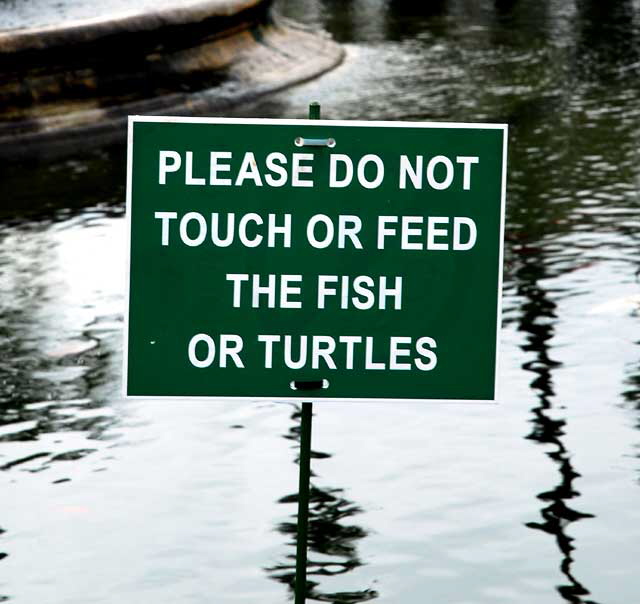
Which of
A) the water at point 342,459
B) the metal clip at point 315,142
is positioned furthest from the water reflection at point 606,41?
the metal clip at point 315,142

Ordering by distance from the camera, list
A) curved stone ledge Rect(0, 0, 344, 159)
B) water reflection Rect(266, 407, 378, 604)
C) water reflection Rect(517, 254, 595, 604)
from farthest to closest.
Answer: curved stone ledge Rect(0, 0, 344, 159) < water reflection Rect(517, 254, 595, 604) < water reflection Rect(266, 407, 378, 604)

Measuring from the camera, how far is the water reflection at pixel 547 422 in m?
5.21

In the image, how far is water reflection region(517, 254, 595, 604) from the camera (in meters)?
5.21

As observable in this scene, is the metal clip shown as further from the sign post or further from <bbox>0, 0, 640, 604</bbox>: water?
<bbox>0, 0, 640, 604</bbox>: water

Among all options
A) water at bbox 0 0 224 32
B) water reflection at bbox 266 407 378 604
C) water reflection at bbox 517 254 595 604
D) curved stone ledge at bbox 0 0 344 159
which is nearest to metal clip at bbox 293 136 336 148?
water reflection at bbox 266 407 378 604

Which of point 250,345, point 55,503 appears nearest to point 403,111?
point 55,503

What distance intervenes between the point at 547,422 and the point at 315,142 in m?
2.79

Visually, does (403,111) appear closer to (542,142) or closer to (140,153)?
(542,142)

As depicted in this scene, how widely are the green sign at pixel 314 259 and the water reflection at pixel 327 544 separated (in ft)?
3.44

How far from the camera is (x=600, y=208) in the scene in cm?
990

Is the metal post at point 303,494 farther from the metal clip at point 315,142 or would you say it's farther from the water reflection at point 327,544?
the water reflection at point 327,544

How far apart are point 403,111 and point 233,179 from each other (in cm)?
932

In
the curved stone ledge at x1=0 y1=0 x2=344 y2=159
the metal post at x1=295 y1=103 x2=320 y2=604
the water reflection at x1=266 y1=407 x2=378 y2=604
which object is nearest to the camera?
the metal post at x1=295 y1=103 x2=320 y2=604

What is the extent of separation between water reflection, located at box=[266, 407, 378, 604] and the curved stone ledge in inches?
269
